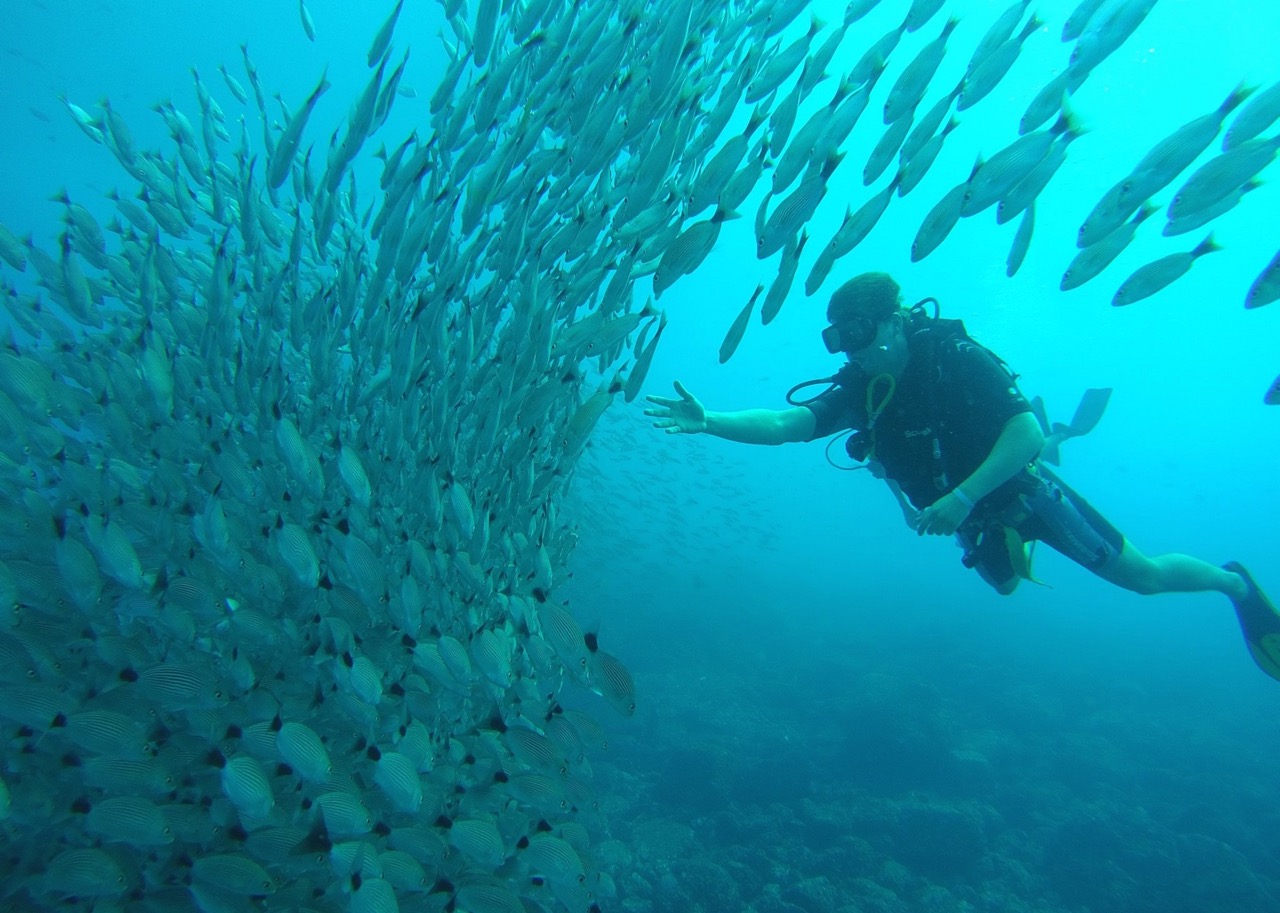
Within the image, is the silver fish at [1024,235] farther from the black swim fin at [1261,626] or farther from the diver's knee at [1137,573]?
the black swim fin at [1261,626]

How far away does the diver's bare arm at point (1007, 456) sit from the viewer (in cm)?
342

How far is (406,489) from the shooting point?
14.4 feet

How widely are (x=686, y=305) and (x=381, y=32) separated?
6101 centimetres

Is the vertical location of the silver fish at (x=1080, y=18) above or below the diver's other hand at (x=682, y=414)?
above

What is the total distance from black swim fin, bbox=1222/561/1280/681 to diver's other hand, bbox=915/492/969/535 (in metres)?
3.97

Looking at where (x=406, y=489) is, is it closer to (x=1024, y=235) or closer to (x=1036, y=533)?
(x=1024, y=235)

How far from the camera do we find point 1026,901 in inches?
364

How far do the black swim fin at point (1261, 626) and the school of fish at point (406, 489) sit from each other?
151 inches

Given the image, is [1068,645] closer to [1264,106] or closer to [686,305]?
[1264,106]

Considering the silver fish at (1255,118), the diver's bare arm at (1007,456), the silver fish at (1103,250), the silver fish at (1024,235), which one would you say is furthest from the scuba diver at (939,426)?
the silver fish at (1255,118)

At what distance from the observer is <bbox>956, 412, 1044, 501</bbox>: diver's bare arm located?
11.2 ft

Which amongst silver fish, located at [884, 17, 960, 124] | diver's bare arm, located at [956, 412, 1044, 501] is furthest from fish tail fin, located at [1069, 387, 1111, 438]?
silver fish, located at [884, 17, 960, 124]

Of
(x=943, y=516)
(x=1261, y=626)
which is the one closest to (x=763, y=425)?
(x=943, y=516)

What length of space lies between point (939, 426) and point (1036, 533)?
139 cm
